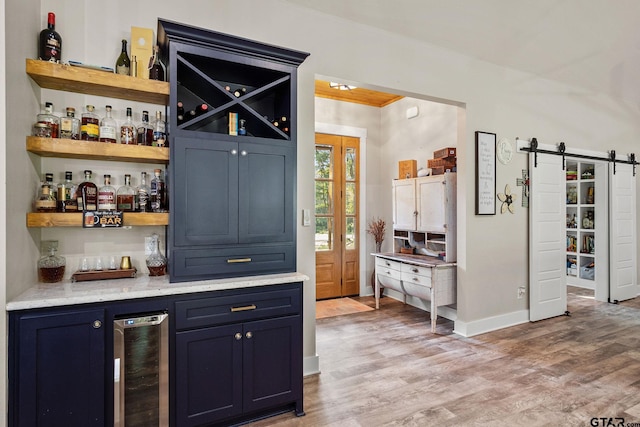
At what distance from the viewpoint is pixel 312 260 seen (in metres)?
2.90

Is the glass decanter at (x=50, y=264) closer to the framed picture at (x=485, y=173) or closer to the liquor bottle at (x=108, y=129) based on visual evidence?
the liquor bottle at (x=108, y=129)

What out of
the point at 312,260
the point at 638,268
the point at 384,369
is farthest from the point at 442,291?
the point at 638,268

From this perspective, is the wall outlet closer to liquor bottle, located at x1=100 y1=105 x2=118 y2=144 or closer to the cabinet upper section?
the cabinet upper section

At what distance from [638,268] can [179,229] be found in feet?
22.3

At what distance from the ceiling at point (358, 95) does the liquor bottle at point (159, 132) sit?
2.78 metres

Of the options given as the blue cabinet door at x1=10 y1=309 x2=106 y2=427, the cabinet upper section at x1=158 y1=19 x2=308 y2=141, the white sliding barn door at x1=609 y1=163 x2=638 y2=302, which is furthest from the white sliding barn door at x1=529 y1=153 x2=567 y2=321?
the blue cabinet door at x1=10 y1=309 x2=106 y2=427

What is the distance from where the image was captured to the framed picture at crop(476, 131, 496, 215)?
3.75 meters

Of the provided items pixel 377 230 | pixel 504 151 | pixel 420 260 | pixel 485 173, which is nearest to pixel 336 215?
pixel 377 230

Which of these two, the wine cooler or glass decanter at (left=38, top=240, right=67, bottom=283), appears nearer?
the wine cooler

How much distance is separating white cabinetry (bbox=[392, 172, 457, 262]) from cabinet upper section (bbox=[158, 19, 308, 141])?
2362 mm

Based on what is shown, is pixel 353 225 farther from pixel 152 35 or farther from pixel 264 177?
pixel 152 35

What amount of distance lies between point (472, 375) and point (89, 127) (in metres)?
3.31

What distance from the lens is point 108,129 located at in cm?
207

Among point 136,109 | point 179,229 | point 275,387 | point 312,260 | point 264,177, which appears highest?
point 136,109
